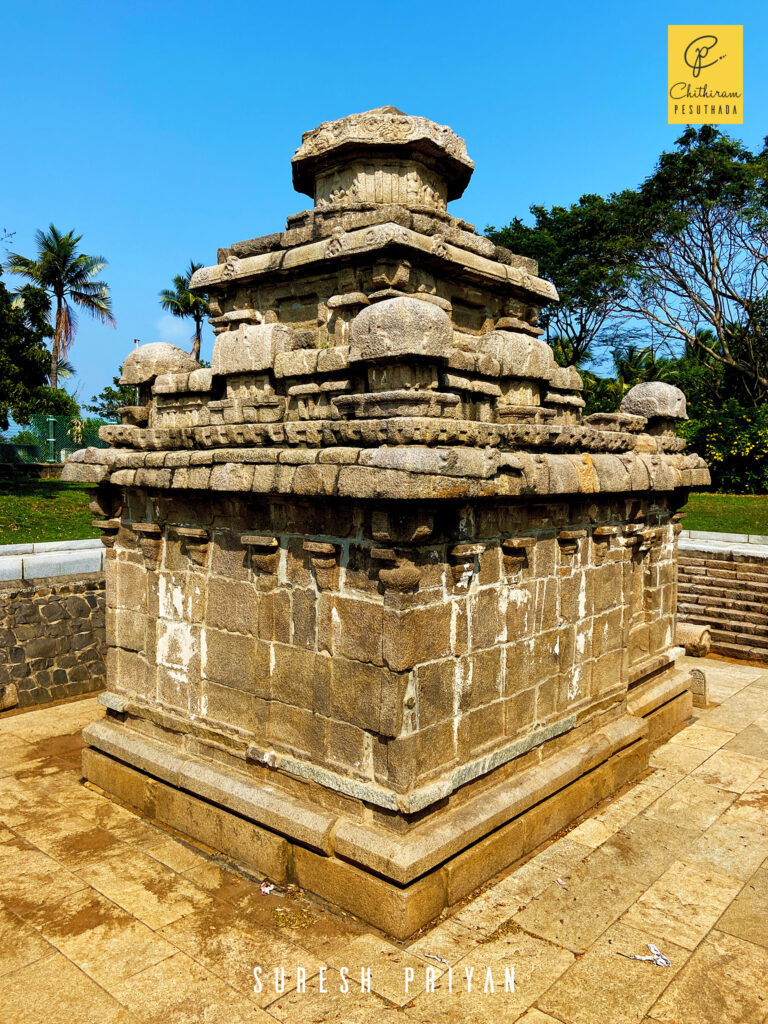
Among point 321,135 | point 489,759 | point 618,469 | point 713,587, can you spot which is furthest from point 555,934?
point 713,587

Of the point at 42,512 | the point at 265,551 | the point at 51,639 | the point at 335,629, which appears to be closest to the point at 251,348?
the point at 265,551

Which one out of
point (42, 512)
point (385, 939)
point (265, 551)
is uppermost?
point (265, 551)

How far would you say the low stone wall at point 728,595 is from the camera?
429 inches

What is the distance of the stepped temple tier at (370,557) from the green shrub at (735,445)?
58.3 feet

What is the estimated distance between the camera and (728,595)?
Answer: 11.5 m

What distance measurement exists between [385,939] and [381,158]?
515 centimetres

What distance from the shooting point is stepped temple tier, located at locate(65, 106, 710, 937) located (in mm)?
4230

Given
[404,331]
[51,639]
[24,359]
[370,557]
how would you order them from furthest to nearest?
[24,359], [51,639], [370,557], [404,331]

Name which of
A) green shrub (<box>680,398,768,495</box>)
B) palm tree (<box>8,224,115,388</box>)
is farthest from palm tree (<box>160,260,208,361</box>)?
green shrub (<box>680,398,768,495</box>)

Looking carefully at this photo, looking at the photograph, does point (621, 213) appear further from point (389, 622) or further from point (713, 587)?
point (389, 622)

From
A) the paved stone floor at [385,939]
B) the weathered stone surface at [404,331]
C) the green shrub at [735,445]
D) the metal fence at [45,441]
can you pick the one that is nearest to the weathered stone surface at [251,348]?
the weathered stone surface at [404,331]

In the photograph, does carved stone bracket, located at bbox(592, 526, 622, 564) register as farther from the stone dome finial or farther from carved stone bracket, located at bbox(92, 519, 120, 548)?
carved stone bracket, located at bbox(92, 519, 120, 548)

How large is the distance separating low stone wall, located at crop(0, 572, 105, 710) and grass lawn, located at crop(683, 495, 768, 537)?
12.5 meters

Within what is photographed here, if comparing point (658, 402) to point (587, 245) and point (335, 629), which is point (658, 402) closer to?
point (335, 629)
